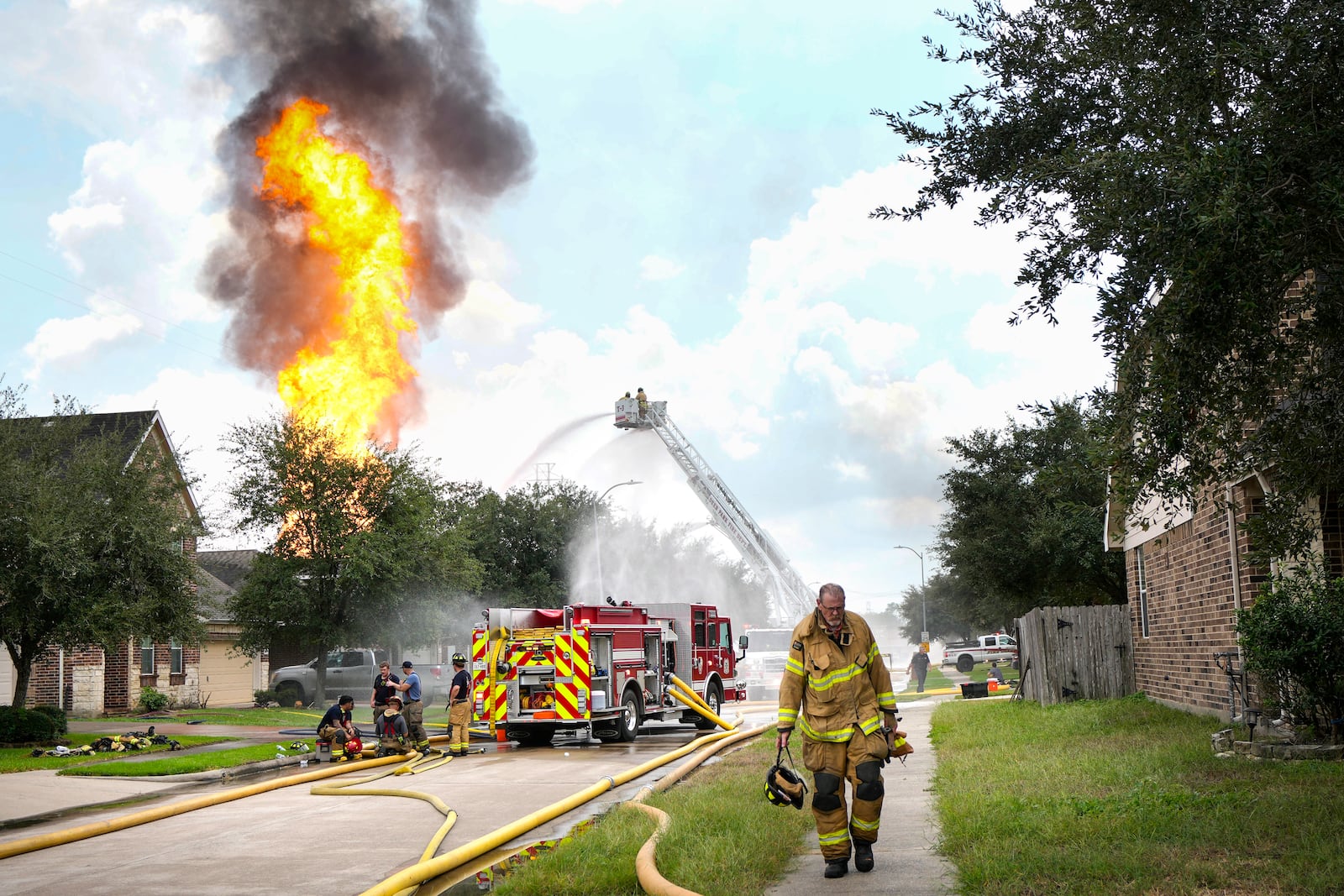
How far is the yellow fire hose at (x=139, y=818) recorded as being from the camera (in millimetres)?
9469

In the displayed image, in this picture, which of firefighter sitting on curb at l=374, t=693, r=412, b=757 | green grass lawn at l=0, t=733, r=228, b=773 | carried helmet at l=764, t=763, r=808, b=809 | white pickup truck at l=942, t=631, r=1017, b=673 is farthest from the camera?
white pickup truck at l=942, t=631, r=1017, b=673

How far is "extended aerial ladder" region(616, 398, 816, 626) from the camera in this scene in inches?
1777

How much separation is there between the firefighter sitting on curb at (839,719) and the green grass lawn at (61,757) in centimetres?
1271

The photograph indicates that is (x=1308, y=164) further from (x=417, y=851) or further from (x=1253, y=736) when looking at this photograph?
(x=417, y=851)

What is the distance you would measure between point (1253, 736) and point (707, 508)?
116 ft

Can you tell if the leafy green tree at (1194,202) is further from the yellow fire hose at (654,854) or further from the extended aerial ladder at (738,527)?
the extended aerial ladder at (738,527)

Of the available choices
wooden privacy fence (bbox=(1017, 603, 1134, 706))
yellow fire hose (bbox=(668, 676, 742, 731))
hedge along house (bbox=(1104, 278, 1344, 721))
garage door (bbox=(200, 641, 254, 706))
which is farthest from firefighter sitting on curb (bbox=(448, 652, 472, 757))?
garage door (bbox=(200, 641, 254, 706))

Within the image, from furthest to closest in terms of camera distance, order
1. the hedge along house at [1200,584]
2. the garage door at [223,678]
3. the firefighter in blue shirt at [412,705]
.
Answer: the garage door at [223,678] → the firefighter in blue shirt at [412,705] → the hedge along house at [1200,584]

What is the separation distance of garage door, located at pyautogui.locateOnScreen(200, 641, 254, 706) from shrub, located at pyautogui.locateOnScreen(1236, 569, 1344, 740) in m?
30.9

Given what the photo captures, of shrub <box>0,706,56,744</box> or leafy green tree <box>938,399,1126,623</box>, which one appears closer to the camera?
shrub <box>0,706,56,744</box>

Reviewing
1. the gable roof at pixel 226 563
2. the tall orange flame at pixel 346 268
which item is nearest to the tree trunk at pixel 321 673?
the tall orange flame at pixel 346 268

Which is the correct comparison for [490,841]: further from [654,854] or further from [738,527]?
[738,527]

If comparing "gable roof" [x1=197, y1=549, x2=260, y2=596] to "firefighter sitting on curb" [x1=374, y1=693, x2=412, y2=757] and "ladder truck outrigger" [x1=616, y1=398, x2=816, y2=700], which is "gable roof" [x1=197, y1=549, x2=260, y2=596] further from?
"firefighter sitting on curb" [x1=374, y1=693, x2=412, y2=757]

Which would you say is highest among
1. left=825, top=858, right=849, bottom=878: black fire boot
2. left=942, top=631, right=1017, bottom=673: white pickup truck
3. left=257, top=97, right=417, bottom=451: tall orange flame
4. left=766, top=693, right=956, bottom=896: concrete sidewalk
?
left=257, top=97, right=417, bottom=451: tall orange flame
